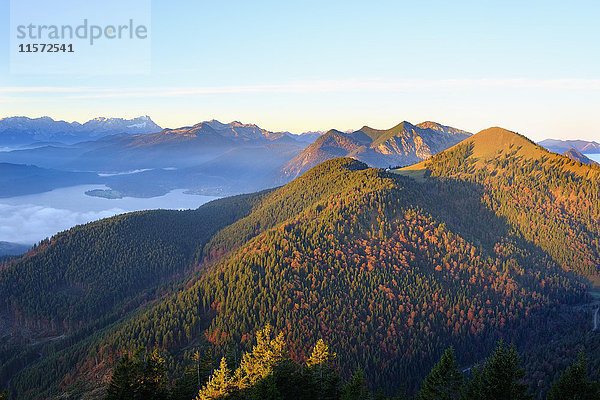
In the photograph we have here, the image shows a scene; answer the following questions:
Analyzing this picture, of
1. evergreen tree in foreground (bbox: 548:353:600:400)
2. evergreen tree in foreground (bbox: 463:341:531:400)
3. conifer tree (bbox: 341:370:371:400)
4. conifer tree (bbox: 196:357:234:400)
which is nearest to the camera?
evergreen tree in foreground (bbox: 548:353:600:400)

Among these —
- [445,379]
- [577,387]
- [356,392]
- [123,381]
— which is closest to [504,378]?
[577,387]

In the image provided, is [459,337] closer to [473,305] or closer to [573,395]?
[473,305]

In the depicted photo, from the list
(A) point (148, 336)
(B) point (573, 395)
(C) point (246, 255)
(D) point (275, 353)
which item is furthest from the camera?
(C) point (246, 255)

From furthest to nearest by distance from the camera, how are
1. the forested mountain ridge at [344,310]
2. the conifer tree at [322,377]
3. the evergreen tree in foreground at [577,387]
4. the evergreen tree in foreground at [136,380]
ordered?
the forested mountain ridge at [344,310] → the conifer tree at [322,377] → the evergreen tree in foreground at [136,380] → the evergreen tree in foreground at [577,387]

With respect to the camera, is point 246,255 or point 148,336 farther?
point 246,255

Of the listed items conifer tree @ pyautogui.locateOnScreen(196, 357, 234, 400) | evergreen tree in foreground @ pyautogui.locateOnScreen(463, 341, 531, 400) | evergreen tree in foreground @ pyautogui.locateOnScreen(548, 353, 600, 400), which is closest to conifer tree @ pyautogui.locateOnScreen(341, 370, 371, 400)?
evergreen tree in foreground @ pyautogui.locateOnScreen(463, 341, 531, 400)

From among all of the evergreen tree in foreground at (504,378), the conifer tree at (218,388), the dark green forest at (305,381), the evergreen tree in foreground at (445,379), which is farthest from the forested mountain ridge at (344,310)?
the evergreen tree in foreground at (504,378)

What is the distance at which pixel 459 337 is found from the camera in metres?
170

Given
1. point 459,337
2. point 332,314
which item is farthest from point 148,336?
point 459,337

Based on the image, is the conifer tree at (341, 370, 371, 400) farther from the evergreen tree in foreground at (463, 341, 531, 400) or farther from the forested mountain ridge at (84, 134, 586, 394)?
the forested mountain ridge at (84, 134, 586, 394)

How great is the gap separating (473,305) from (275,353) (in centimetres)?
14881

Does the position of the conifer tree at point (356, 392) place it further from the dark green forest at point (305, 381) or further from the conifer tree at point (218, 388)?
the conifer tree at point (218, 388)

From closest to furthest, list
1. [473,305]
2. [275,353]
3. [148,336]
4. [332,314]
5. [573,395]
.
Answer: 1. [573,395]
2. [275,353]
3. [148,336]
4. [332,314]
5. [473,305]

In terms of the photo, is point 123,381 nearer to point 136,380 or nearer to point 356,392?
point 136,380
